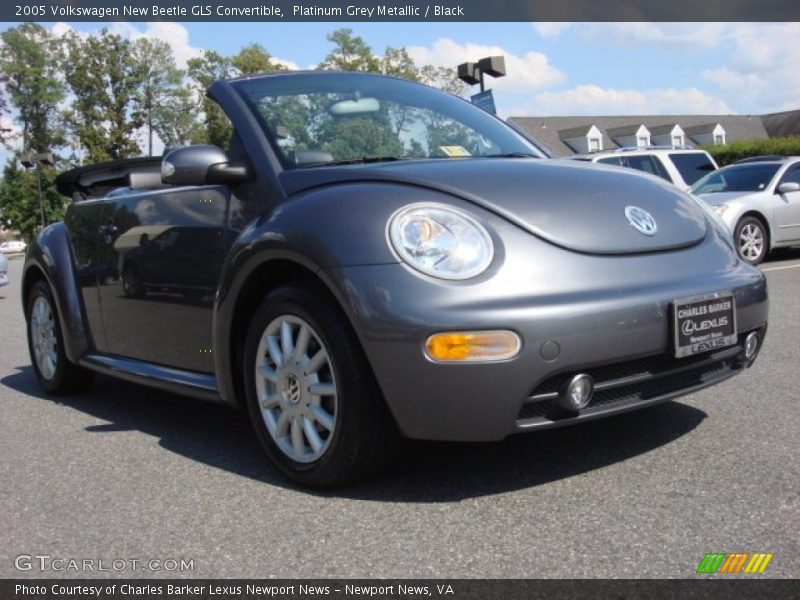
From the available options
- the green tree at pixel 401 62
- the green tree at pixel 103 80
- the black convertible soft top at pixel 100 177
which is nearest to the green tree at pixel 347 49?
the green tree at pixel 401 62

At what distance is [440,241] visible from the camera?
9.13 ft

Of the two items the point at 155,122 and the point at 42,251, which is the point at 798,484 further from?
the point at 155,122

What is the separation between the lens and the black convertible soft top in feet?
18.0

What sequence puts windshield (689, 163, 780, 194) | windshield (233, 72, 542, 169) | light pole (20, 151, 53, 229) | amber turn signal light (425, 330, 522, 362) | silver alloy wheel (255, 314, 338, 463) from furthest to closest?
1. light pole (20, 151, 53, 229)
2. windshield (689, 163, 780, 194)
3. windshield (233, 72, 542, 169)
4. silver alloy wheel (255, 314, 338, 463)
5. amber turn signal light (425, 330, 522, 362)

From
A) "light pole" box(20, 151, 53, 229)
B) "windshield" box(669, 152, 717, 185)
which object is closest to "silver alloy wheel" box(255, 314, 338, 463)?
"windshield" box(669, 152, 717, 185)

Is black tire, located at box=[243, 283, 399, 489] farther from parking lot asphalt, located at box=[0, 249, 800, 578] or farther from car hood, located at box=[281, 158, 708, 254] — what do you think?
car hood, located at box=[281, 158, 708, 254]

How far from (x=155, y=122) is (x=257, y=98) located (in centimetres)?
3963

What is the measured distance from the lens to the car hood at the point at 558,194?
2.91 metres

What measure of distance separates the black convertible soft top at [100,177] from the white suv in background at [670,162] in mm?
8195

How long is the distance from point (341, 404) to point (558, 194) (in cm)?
103

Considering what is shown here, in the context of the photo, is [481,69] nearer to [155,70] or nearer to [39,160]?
[39,160]

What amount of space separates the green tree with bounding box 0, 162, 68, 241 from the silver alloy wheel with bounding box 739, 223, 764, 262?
48903mm
